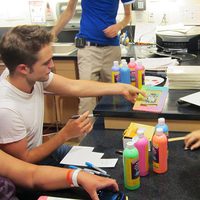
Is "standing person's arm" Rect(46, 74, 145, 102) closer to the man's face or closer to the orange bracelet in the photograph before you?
the man's face

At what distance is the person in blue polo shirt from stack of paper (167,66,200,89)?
29.7 inches

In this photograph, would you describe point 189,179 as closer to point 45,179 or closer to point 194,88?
point 45,179

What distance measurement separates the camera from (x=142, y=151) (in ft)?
4.27

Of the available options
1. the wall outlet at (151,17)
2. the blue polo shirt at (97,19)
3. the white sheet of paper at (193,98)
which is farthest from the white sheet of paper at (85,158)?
the wall outlet at (151,17)

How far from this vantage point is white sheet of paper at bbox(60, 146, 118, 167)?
145 cm

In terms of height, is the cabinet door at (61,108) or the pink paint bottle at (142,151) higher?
the pink paint bottle at (142,151)

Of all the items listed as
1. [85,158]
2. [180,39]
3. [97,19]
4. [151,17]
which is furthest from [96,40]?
[85,158]

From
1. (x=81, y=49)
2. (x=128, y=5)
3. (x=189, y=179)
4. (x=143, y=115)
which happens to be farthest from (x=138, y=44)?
(x=189, y=179)

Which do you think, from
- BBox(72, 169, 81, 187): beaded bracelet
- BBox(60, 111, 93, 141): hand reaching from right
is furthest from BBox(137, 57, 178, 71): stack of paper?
BBox(72, 169, 81, 187): beaded bracelet

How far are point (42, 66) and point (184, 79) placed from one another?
2.97ft

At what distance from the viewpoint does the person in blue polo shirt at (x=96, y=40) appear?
2.60 meters

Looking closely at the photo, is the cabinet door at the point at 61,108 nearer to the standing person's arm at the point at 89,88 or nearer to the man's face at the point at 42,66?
the standing person's arm at the point at 89,88

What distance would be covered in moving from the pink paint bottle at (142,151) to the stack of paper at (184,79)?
81 cm

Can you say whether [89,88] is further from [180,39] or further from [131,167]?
[180,39]
